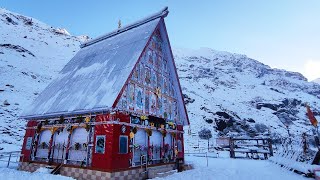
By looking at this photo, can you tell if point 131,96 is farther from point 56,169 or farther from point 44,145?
point 44,145

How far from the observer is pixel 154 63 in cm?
1556

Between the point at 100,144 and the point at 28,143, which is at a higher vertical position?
the point at 28,143

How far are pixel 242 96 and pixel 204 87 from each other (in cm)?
1192

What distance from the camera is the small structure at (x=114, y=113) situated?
1132cm

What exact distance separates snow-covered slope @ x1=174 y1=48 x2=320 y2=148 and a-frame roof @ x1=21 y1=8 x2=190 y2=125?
2442 centimetres

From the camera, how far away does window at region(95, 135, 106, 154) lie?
1106cm

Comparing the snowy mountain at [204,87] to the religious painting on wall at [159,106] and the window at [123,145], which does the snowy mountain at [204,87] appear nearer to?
the window at [123,145]

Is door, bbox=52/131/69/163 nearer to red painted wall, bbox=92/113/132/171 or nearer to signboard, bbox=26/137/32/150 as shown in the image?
signboard, bbox=26/137/32/150

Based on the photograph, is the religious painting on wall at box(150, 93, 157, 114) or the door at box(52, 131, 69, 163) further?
the religious painting on wall at box(150, 93, 157, 114)

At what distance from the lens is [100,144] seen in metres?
11.2

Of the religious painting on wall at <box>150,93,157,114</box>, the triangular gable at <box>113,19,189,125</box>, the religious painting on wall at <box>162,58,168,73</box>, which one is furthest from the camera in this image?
the religious painting on wall at <box>162,58,168,73</box>

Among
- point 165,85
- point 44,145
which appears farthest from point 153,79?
point 44,145

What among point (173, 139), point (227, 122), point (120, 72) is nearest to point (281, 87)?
point (227, 122)

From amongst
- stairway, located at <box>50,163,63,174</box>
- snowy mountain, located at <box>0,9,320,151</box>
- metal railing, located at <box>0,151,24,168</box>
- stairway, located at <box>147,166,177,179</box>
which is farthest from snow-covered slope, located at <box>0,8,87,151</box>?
stairway, located at <box>147,166,177,179</box>
